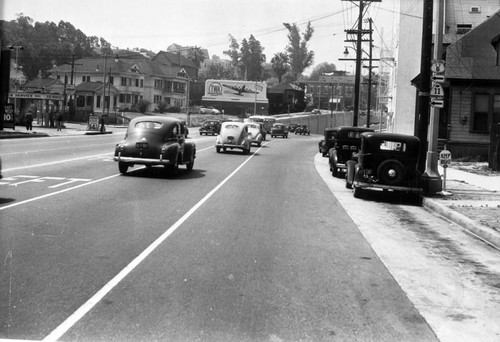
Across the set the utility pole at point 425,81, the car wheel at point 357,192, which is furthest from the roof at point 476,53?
the car wheel at point 357,192

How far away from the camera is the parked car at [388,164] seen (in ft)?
50.5

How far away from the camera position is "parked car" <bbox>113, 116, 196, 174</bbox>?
17.5m

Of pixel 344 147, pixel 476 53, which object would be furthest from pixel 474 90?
pixel 344 147

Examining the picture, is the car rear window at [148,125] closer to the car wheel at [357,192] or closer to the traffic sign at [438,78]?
the car wheel at [357,192]

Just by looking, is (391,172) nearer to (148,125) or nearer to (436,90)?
(436,90)

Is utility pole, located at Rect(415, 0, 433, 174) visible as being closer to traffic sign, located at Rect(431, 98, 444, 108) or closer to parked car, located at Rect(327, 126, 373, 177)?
traffic sign, located at Rect(431, 98, 444, 108)

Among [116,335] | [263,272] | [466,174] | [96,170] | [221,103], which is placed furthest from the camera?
[221,103]

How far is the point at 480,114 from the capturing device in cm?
2938

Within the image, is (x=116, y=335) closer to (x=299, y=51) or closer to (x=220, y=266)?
(x=220, y=266)

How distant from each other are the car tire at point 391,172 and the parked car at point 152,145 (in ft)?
21.4

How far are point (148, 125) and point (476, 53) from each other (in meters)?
19.5

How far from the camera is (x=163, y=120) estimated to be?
61.1 ft

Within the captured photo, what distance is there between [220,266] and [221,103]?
11564cm

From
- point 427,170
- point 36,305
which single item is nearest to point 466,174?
point 427,170
